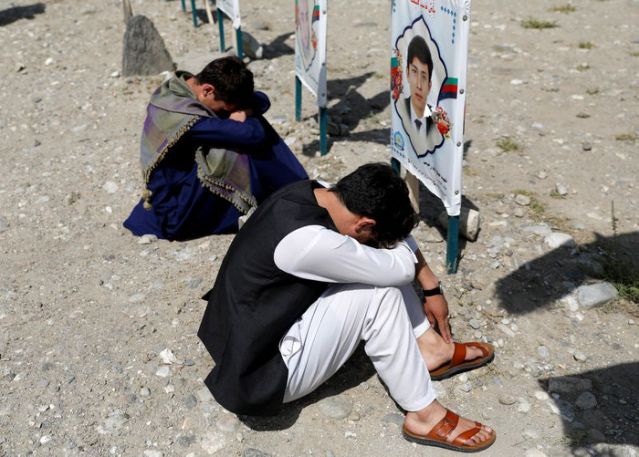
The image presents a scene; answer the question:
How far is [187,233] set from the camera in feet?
15.8

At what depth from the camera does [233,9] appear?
745 cm

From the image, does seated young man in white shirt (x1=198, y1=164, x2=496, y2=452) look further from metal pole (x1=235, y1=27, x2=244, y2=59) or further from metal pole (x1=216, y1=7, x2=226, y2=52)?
metal pole (x1=216, y1=7, x2=226, y2=52)

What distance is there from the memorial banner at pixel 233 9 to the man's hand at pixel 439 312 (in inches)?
192

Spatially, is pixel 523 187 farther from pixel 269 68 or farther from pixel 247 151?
pixel 269 68

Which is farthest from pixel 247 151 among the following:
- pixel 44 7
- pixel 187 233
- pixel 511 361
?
pixel 44 7

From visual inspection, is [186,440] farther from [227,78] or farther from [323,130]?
[323,130]

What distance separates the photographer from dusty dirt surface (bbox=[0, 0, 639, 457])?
328 centimetres

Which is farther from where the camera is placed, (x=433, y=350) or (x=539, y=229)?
(x=539, y=229)

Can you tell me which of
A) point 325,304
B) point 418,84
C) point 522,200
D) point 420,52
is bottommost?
point 522,200

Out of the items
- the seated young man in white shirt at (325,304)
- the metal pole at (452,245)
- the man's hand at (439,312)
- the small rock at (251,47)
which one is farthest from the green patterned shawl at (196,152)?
the small rock at (251,47)

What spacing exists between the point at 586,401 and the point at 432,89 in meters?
1.79

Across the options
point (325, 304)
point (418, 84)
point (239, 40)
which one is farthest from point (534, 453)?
point (239, 40)

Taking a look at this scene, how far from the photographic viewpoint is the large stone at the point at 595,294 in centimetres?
394

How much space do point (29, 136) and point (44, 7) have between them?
5509mm
